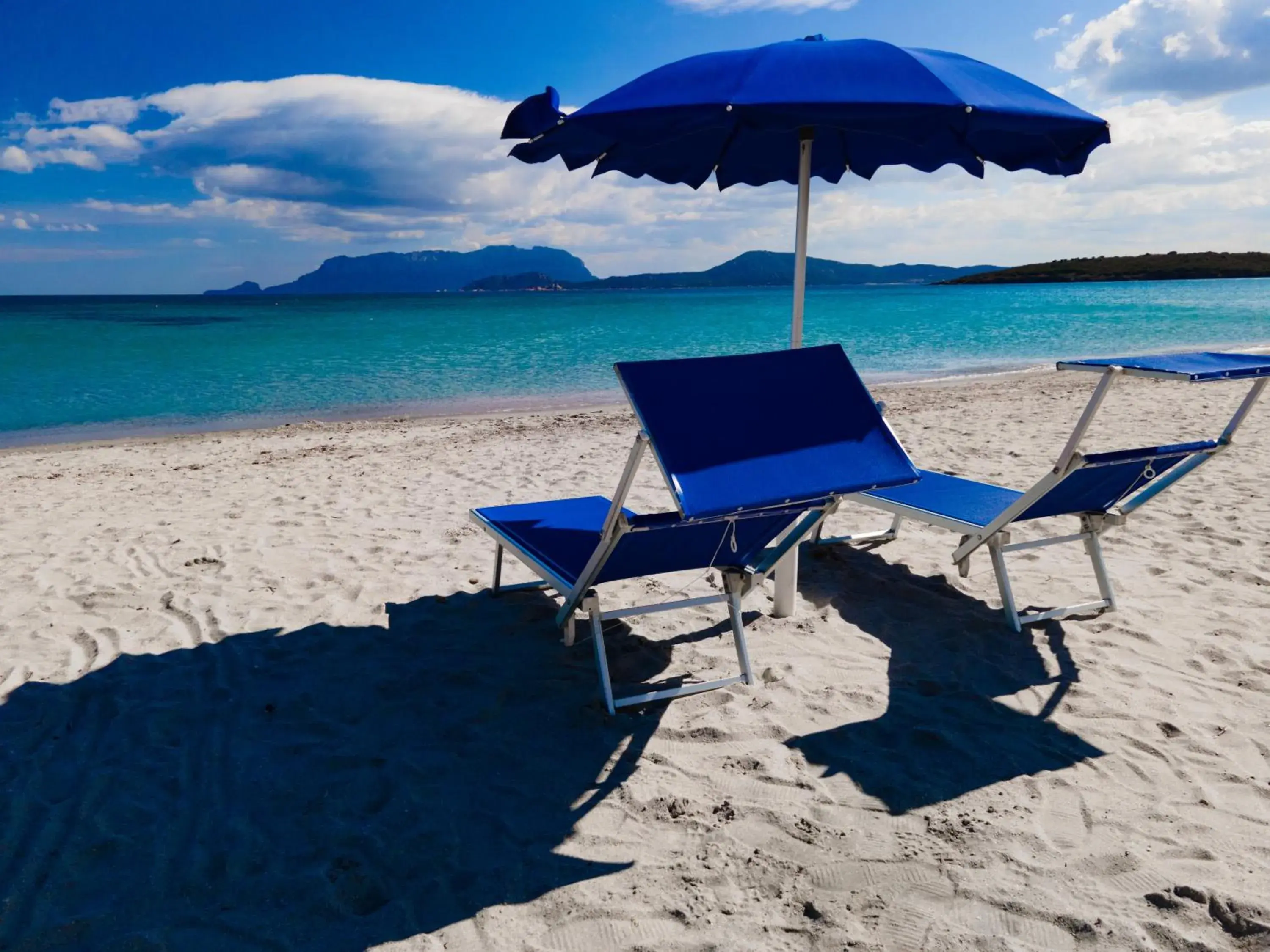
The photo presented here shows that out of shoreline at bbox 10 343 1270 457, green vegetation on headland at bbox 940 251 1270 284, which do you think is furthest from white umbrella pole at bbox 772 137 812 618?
green vegetation on headland at bbox 940 251 1270 284

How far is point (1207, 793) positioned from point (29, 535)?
20.1ft

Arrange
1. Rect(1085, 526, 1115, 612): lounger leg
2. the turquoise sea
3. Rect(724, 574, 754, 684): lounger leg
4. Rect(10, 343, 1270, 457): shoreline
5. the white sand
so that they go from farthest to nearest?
the turquoise sea
Rect(10, 343, 1270, 457): shoreline
Rect(1085, 526, 1115, 612): lounger leg
Rect(724, 574, 754, 684): lounger leg
the white sand

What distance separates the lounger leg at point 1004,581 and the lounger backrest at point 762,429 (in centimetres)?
96

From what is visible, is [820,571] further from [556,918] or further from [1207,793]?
[556,918]

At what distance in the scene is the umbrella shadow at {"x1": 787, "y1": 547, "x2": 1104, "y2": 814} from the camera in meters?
2.67

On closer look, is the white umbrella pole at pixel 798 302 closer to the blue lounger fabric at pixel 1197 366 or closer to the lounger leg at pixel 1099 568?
the blue lounger fabric at pixel 1197 366

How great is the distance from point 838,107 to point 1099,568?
2344mm

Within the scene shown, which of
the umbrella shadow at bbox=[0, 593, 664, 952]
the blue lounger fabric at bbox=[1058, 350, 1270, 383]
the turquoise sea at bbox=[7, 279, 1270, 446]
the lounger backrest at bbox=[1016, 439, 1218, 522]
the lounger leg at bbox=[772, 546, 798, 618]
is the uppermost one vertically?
the blue lounger fabric at bbox=[1058, 350, 1270, 383]

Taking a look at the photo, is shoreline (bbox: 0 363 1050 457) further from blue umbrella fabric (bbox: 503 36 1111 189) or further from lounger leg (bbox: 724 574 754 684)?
lounger leg (bbox: 724 574 754 684)

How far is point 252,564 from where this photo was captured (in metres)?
4.61

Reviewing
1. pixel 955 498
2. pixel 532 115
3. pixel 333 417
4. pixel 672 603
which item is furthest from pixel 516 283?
pixel 672 603

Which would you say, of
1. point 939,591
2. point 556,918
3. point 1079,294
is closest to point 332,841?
point 556,918

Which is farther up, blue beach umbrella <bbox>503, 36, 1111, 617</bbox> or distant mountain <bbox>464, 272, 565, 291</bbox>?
blue beach umbrella <bbox>503, 36, 1111, 617</bbox>

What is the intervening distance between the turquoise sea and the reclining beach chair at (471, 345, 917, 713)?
0.41 ft
